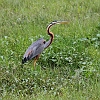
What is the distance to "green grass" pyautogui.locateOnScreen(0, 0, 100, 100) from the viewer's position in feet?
15.3

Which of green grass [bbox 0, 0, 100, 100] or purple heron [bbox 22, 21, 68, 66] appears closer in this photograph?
green grass [bbox 0, 0, 100, 100]

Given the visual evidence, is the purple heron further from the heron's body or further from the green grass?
the green grass

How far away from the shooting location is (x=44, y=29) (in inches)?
270

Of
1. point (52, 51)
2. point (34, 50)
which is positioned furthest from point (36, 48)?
point (52, 51)

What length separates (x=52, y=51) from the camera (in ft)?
19.2

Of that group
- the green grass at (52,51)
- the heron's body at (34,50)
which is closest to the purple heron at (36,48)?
the heron's body at (34,50)

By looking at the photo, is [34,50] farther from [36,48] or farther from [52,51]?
[52,51]

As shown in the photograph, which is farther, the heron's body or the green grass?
the heron's body

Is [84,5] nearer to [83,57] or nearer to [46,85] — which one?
[83,57]

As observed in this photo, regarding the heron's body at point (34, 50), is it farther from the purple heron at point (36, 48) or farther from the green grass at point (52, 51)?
the green grass at point (52, 51)

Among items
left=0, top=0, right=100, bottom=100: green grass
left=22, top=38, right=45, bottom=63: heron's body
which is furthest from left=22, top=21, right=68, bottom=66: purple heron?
left=0, top=0, right=100, bottom=100: green grass

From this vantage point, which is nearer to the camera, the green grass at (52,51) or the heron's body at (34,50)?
the green grass at (52,51)

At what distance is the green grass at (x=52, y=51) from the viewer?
4.66 m

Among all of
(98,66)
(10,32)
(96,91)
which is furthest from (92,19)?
(96,91)
